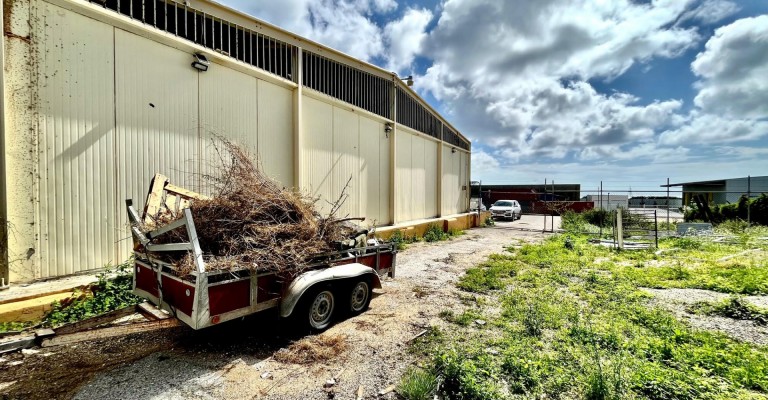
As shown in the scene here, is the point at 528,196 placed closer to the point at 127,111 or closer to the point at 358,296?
the point at 358,296

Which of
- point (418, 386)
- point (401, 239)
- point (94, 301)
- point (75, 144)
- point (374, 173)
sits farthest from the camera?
point (374, 173)

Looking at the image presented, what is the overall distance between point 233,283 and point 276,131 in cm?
565

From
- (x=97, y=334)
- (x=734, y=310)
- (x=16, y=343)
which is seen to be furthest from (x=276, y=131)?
(x=734, y=310)

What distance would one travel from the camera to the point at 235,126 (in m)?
7.18

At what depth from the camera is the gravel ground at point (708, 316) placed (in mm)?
4055

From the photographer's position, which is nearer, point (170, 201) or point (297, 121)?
point (170, 201)

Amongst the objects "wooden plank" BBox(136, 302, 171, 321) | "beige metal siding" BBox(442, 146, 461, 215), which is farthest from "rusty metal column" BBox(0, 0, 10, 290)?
"beige metal siding" BBox(442, 146, 461, 215)

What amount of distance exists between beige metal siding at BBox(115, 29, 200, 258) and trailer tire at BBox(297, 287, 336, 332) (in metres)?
4.02

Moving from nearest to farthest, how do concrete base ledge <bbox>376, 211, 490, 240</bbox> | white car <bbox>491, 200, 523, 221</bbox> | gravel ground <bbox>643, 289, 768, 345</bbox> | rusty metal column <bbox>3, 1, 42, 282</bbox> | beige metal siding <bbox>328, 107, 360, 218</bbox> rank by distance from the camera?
gravel ground <bbox>643, 289, 768, 345</bbox>
rusty metal column <bbox>3, 1, 42, 282</bbox>
beige metal siding <bbox>328, 107, 360, 218</bbox>
concrete base ledge <bbox>376, 211, 490, 240</bbox>
white car <bbox>491, 200, 523, 221</bbox>

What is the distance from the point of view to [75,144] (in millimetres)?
4938

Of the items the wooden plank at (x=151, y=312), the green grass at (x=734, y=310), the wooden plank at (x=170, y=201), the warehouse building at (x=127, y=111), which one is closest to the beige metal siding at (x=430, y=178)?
the warehouse building at (x=127, y=111)

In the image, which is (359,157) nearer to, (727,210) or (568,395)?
(568,395)

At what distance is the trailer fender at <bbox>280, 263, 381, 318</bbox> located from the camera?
358 centimetres

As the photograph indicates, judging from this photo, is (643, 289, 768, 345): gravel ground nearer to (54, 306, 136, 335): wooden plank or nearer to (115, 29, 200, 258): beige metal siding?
(54, 306, 136, 335): wooden plank
